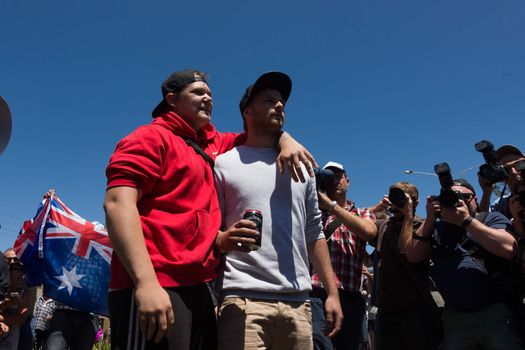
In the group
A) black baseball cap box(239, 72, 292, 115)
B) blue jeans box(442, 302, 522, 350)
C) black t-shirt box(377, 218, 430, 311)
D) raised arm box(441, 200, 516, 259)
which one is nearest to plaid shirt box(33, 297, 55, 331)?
black t-shirt box(377, 218, 430, 311)

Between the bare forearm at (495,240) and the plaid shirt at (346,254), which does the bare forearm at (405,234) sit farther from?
the bare forearm at (495,240)

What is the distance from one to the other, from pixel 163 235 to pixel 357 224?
2961 mm

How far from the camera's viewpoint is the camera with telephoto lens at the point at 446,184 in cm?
392

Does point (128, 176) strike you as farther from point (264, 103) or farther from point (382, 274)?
point (382, 274)

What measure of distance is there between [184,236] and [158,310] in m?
0.43

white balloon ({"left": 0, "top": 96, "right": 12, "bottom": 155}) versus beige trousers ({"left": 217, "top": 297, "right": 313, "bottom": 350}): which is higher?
white balloon ({"left": 0, "top": 96, "right": 12, "bottom": 155})

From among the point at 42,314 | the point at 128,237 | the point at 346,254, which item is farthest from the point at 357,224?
the point at 42,314

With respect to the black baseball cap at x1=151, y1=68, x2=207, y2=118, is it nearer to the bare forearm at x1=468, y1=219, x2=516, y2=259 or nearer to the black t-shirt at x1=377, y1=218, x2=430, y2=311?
the bare forearm at x1=468, y1=219, x2=516, y2=259

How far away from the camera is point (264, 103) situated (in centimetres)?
291

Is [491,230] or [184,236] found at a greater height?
[491,230]

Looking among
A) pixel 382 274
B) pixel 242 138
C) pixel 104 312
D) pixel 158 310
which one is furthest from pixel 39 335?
pixel 158 310

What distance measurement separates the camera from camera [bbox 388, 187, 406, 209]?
4512mm

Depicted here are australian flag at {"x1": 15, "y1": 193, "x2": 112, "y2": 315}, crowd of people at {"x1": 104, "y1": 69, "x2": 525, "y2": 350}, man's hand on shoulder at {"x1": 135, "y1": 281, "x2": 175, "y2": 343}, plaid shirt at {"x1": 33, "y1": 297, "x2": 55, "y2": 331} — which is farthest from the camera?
plaid shirt at {"x1": 33, "y1": 297, "x2": 55, "y2": 331}

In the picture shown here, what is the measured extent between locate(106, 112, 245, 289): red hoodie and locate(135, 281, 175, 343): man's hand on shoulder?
186mm
